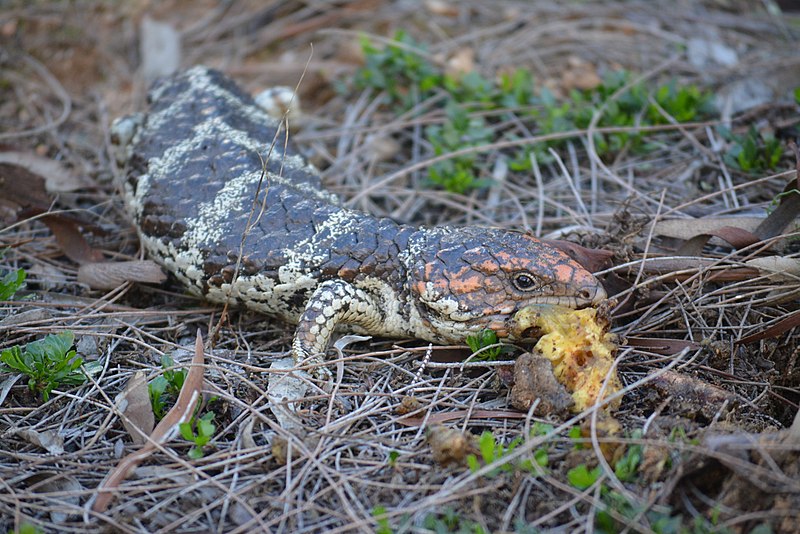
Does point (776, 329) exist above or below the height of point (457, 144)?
below

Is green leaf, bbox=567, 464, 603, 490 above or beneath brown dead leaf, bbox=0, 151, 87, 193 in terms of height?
beneath

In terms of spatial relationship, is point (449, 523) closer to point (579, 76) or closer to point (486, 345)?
point (486, 345)

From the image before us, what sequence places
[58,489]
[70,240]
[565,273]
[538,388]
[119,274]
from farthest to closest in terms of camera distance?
[70,240] < [119,274] < [565,273] < [538,388] < [58,489]

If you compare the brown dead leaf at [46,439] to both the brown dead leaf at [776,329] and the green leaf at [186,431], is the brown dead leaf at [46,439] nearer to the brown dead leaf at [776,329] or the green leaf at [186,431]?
the green leaf at [186,431]

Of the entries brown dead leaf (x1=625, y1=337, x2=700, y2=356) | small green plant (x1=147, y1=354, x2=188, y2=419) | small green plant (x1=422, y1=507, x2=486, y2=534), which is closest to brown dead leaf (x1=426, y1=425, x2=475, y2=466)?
small green plant (x1=422, y1=507, x2=486, y2=534)

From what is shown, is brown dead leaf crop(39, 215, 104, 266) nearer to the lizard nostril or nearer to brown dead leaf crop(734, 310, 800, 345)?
the lizard nostril

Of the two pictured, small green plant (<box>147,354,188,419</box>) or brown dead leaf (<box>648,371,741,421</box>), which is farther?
small green plant (<box>147,354,188,419</box>)

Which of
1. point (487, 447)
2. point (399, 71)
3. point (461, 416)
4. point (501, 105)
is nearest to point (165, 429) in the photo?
point (461, 416)
